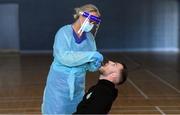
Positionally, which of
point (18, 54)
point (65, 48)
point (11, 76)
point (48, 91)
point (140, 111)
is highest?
point (65, 48)

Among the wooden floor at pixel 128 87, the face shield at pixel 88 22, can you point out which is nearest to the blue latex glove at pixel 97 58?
the face shield at pixel 88 22

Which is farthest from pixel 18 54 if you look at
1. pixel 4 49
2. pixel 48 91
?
pixel 48 91

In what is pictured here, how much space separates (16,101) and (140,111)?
Answer: 2.07 meters

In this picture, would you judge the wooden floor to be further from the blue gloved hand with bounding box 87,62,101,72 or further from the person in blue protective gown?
the blue gloved hand with bounding box 87,62,101,72

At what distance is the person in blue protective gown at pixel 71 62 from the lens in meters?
3.18

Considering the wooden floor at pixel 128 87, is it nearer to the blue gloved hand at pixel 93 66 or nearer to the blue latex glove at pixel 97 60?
the blue gloved hand at pixel 93 66

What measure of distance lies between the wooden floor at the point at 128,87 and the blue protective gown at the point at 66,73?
9.86 feet

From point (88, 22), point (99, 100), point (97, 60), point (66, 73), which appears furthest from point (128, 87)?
point (99, 100)

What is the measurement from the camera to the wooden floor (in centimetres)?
677

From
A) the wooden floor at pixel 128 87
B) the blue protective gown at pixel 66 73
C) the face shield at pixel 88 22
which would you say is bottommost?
the wooden floor at pixel 128 87

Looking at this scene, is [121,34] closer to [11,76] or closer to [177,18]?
[177,18]

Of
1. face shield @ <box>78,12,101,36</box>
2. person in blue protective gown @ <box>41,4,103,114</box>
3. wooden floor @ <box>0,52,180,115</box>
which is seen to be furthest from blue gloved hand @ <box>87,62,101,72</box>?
wooden floor @ <box>0,52,180,115</box>

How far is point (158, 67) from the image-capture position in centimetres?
1277

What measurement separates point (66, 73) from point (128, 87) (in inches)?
228
